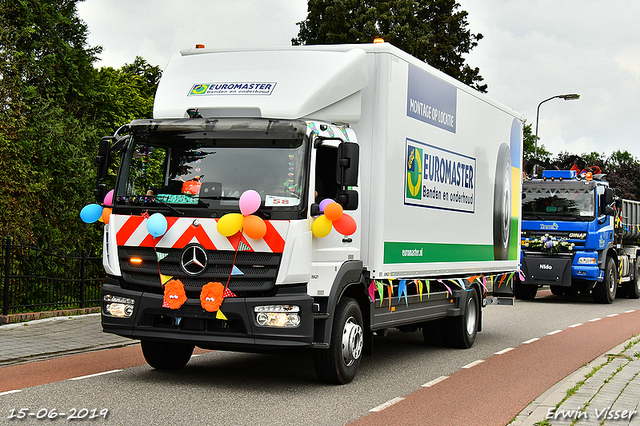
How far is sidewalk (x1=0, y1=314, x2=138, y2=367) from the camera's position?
992 centimetres

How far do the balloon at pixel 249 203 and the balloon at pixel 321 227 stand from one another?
0.62 m

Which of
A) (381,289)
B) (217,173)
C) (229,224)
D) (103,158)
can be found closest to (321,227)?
(229,224)

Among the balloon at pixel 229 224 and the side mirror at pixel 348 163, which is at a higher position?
the side mirror at pixel 348 163

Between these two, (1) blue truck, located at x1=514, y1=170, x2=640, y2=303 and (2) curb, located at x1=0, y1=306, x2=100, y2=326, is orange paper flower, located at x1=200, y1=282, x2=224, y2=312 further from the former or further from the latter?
(1) blue truck, located at x1=514, y1=170, x2=640, y2=303

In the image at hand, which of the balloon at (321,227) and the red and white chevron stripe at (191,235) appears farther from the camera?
the balloon at (321,227)

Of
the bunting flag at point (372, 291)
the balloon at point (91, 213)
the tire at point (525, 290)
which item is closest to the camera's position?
the balloon at point (91, 213)

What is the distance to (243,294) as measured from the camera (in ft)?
24.9

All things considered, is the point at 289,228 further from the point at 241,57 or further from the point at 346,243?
the point at 241,57

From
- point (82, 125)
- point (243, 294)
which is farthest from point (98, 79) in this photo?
point (243, 294)

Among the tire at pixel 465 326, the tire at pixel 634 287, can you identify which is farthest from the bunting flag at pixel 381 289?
the tire at pixel 634 287

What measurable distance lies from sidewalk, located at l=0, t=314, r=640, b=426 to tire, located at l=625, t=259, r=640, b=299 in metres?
12.0

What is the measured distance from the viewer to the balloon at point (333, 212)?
7.68 m

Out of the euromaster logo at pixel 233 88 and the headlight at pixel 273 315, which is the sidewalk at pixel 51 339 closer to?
the headlight at pixel 273 315

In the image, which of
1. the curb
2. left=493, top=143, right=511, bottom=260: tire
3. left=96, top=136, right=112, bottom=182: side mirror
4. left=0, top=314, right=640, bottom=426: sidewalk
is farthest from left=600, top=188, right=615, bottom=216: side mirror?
left=96, top=136, right=112, bottom=182: side mirror
